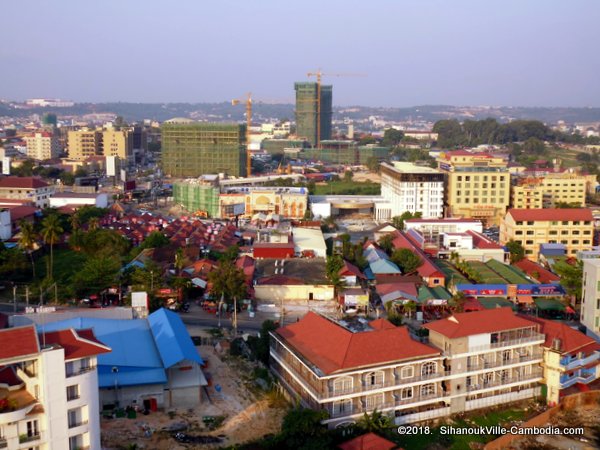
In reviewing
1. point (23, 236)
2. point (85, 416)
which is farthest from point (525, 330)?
point (23, 236)

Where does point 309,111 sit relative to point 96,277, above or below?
above

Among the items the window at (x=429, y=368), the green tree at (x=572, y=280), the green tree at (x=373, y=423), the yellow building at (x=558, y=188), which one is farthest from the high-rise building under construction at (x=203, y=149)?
the green tree at (x=373, y=423)

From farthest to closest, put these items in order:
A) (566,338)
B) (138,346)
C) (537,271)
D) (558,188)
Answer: (558,188), (537,271), (566,338), (138,346)

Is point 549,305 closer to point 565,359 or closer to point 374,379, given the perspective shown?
point 565,359

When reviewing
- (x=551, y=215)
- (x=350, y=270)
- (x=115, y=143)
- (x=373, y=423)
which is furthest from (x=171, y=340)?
(x=115, y=143)

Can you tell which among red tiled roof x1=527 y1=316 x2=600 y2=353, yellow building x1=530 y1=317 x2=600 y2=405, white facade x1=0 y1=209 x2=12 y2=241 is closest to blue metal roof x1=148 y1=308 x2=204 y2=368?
yellow building x1=530 y1=317 x2=600 y2=405

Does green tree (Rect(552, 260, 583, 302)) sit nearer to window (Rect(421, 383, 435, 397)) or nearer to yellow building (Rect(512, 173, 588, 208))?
window (Rect(421, 383, 435, 397))

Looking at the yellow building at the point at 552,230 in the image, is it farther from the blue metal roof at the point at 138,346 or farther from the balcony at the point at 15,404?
the balcony at the point at 15,404
